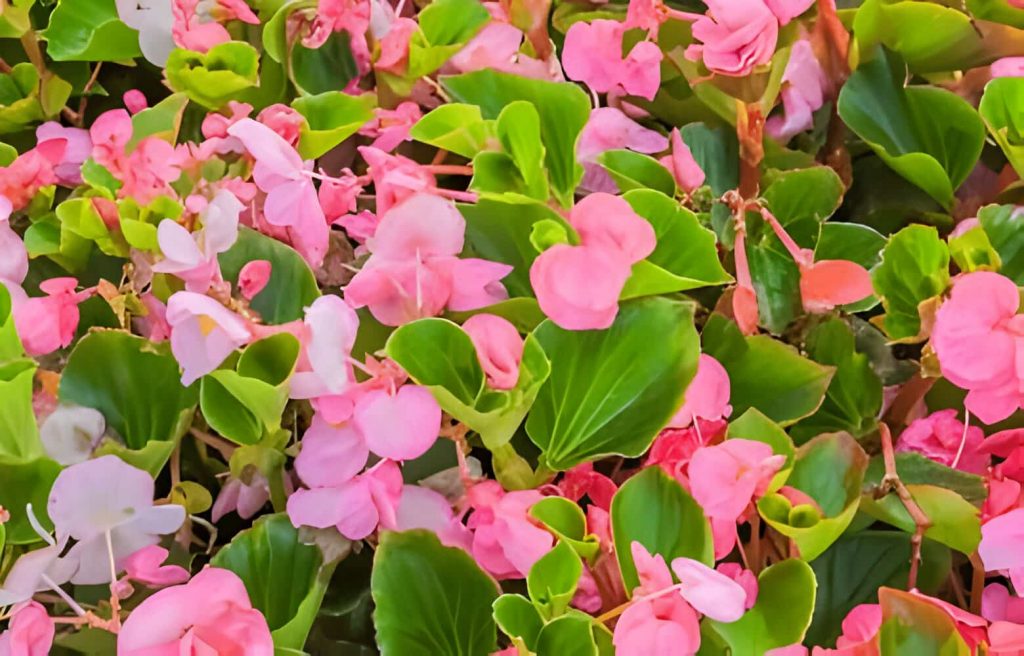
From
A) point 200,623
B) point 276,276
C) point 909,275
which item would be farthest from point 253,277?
point 909,275

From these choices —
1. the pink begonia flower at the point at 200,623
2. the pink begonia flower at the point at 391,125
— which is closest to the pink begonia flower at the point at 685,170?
the pink begonia flower at the point at 391,125

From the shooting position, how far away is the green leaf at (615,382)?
1.02 ft

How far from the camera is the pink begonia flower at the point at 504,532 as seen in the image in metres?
0.29

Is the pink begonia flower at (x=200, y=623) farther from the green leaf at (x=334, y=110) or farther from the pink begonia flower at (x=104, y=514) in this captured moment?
the green leaf at (x=334, y=110)

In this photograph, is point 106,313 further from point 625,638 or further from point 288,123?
point 625,638

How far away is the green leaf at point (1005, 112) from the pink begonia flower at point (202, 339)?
0.28 m

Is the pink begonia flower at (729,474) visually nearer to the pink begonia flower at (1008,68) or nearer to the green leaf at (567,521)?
the green leaf at (567,521)

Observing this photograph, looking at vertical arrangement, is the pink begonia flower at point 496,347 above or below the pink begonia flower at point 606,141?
below

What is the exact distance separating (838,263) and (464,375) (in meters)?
0.14

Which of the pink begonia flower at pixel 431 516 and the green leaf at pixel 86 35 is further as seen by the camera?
the green leaf at pixel 86 35

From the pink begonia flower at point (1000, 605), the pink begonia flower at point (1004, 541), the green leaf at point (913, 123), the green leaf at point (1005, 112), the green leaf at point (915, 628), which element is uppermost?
the green leaf at point (1005, 112)

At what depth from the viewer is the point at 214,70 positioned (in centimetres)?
41

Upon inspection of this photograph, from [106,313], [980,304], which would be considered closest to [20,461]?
[106,313]

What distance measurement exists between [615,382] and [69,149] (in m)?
0.28
